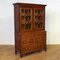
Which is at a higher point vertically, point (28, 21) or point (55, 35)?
point (28, 21)

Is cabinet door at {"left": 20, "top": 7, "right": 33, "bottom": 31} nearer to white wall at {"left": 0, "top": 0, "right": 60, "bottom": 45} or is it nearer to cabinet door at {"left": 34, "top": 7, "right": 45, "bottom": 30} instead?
cabinet door at {"left": 34, "top": 7, "right": 45, "bottom": 30}

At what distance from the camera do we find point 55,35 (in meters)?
5.37

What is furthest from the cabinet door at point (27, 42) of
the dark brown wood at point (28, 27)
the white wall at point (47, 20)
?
the white wall at point (47, 20)

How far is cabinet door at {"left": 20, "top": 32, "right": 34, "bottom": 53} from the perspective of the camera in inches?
153

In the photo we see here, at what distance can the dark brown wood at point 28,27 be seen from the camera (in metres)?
3.87

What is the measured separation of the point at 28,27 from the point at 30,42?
19.4 inches

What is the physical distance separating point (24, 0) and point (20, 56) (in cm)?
236

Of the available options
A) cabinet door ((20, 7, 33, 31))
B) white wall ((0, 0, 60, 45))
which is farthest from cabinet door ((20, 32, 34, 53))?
white wall ((0, 0, 60, 45))

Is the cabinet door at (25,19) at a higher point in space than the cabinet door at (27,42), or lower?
higher

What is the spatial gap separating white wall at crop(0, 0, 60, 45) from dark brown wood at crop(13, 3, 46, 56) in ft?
3.27

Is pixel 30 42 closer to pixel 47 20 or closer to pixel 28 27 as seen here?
pixel 28 27

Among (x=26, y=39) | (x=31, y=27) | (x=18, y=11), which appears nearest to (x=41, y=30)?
(x=31, y=27)

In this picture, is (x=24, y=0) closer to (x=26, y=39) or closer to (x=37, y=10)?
(x=37, y=10)

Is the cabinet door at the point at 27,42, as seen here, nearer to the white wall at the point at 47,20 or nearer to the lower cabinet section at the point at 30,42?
the lower cabinet section at the point at 30,42
